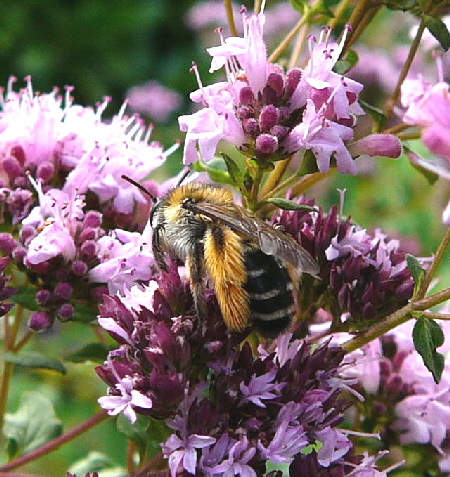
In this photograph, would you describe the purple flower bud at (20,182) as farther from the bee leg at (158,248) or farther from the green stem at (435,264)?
the green stem at (435,264)

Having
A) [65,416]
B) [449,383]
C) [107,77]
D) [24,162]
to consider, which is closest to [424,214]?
[65,416]

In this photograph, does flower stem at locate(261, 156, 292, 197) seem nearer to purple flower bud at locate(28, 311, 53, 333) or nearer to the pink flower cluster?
the pink flower cluster

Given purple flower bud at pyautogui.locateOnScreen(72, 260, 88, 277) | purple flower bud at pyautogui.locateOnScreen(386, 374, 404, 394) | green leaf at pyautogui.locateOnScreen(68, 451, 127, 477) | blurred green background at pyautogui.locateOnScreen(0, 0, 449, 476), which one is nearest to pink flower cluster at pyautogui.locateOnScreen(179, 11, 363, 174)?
purple flower bud at pyautogui.locateOnScreen(72, 260, 88, 277)

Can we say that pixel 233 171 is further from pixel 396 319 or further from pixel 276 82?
pixel 396 319

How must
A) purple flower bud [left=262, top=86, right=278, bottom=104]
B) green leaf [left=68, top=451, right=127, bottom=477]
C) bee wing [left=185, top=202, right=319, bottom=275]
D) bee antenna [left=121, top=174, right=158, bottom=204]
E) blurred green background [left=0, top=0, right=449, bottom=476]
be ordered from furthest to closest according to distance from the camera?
blurred green background [left=0, top=0, right=449, bottom=476] → green leaf [left=68, top=451, right=127, bottom=477] → bee antenna [left=121, top=174, right=158, bottom=204] → purple flower bud [left=262, top=86, right=278, bottom=104] → bee wing [left=185, top=202, right=319, bottom=275]

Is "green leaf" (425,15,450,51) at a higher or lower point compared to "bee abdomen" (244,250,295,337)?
higher

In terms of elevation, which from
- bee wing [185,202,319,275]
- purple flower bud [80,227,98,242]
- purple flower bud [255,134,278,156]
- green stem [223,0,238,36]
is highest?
green stem [223,0,238,36]
